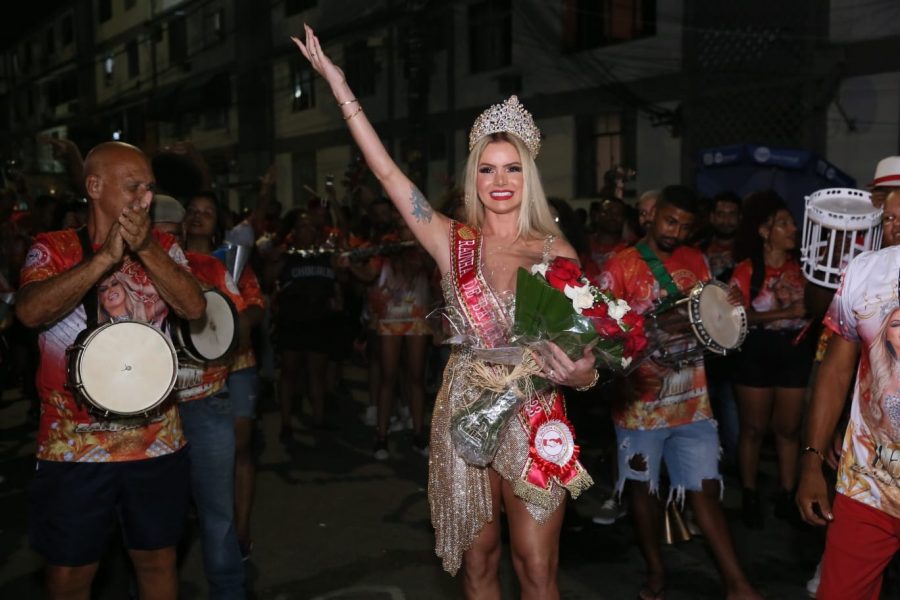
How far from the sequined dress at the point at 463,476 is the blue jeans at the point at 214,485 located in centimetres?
108

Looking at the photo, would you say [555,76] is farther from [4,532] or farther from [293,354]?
[4,532]

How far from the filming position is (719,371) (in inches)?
251

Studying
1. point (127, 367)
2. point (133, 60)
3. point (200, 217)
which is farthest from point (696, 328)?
point (133, 60)

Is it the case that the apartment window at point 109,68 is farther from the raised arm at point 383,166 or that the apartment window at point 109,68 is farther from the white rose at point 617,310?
the white rose at point 617,310

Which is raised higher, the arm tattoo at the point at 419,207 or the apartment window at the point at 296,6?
the apartment window at the point at 296,6

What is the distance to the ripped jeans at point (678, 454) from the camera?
15.0ft

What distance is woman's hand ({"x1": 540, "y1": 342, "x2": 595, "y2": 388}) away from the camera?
2.93 meters

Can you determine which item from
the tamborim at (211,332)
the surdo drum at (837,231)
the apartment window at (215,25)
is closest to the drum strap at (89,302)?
the tamborim at (211,332)

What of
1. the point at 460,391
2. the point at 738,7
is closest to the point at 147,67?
the point at 738,7

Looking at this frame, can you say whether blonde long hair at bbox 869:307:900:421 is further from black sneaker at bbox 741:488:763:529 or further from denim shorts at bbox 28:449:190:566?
black sneaker at bbox 741:488:763:529

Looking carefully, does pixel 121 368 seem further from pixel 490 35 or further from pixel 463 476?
pixel 490 35

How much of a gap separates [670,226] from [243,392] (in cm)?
259

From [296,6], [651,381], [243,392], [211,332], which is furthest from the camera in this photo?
[296,6]

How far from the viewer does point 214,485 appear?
396 centimetres
